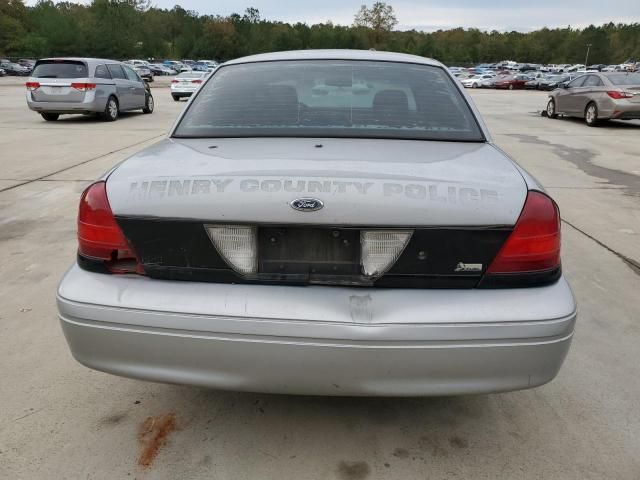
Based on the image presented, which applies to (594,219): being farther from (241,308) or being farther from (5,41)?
(5,41)

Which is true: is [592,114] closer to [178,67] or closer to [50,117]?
[50,117]

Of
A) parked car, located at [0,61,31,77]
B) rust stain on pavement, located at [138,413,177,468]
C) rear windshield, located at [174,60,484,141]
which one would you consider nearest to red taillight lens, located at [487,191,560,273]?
rear windshield, located at [174,60,484,141]

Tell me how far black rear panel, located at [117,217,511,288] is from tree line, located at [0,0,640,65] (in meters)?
95.6

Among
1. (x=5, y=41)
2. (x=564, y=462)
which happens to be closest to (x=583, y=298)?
(x=564, y=462)

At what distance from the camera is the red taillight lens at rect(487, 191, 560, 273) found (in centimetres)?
200

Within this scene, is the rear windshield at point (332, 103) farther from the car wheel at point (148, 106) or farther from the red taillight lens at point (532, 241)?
the car wheel at point (148, 106)

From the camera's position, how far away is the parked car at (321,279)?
1903 millimetres

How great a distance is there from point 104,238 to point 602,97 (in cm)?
1523

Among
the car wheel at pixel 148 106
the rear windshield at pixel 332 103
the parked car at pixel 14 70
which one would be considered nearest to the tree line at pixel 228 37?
the parked car at pixel 14 70

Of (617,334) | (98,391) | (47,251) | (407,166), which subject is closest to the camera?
(407,166)

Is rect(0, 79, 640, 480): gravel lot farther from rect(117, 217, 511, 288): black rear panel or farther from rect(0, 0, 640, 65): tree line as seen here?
rect(0, 0, 640, 65): tree line

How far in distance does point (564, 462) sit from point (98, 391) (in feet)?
6.87

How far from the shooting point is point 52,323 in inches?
132

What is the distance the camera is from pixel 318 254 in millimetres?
2002
